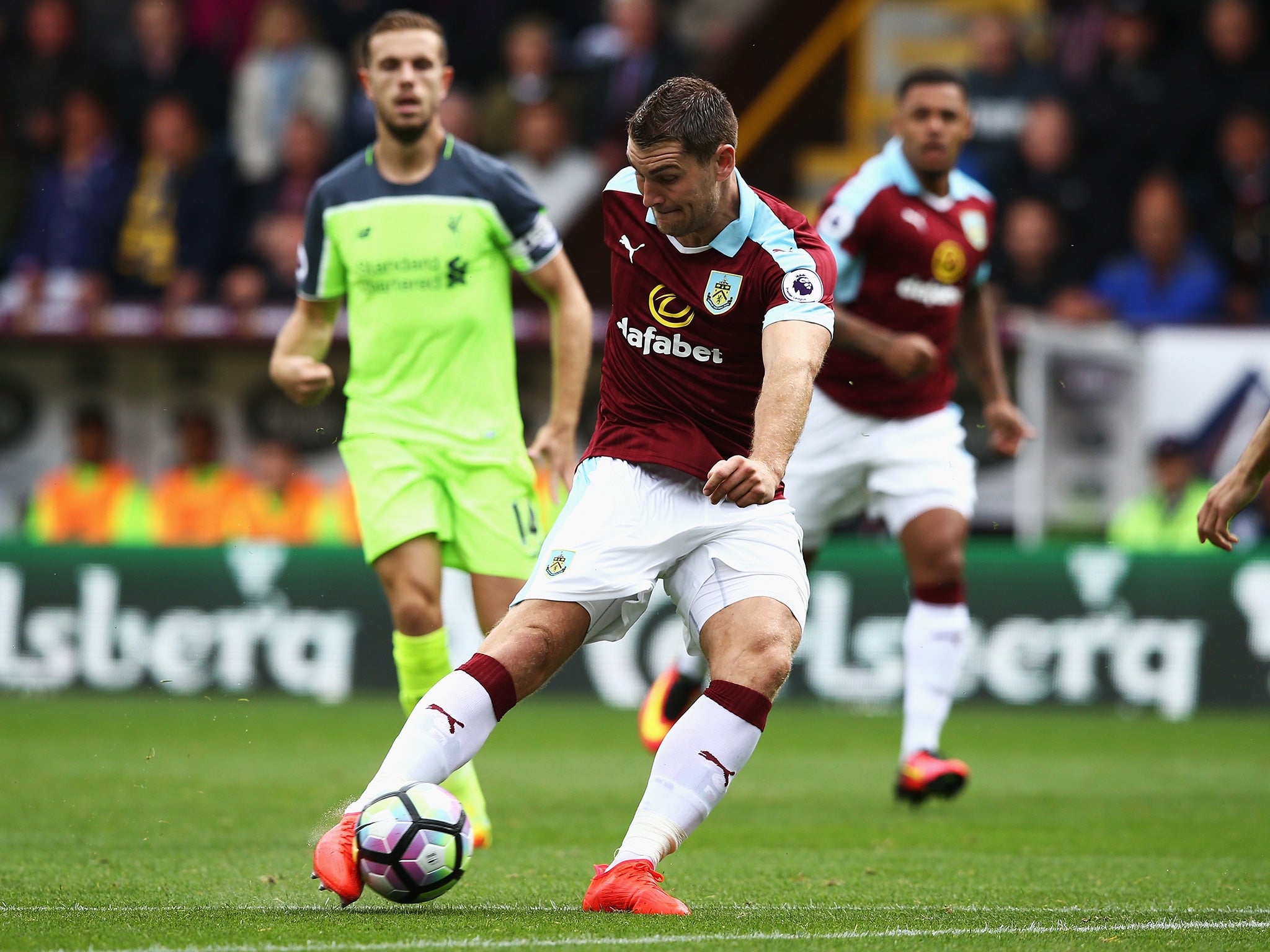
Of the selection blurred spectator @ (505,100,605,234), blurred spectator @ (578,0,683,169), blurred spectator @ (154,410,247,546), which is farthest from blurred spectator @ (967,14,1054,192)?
blurred spectator @ (154,410,247,546)

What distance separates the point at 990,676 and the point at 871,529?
1833 millimetres

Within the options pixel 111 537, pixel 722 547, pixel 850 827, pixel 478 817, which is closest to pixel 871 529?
pixel 111 537

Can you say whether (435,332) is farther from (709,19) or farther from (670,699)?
(709,19)

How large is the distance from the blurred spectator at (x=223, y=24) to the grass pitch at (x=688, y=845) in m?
8.07

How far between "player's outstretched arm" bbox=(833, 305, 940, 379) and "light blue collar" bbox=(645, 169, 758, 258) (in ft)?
8.18

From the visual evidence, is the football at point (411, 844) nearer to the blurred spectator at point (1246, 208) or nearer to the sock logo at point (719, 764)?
the sock logo at point (719, 764)

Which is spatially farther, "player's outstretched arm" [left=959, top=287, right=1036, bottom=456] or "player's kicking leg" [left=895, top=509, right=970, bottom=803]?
"player's outstretched arm" [left=959, top=287, right=1036, bottom=456]

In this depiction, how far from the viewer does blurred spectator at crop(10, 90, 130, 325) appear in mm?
15609

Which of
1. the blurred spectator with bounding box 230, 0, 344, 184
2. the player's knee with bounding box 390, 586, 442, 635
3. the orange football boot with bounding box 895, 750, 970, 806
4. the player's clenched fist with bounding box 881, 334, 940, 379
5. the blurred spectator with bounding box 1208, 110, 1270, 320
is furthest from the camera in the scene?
the blurred spectator with bounding box 230, 0, 344, 184

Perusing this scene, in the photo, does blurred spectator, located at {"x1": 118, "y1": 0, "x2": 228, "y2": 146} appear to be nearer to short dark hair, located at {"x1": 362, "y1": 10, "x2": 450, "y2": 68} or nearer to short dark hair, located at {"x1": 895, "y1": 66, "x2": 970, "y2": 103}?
short dark hair, located at {"x1": 895, "y1": 66, "x2": 970, "y2": 103}

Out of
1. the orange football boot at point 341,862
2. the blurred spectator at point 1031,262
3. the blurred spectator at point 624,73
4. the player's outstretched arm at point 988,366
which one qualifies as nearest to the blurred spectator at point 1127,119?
the blurred spectator at point 1031,262

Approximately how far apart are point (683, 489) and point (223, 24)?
14288 millimetres

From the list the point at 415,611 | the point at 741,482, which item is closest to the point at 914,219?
the point at 415,611

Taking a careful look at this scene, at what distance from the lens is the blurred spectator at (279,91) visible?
16.1 m
